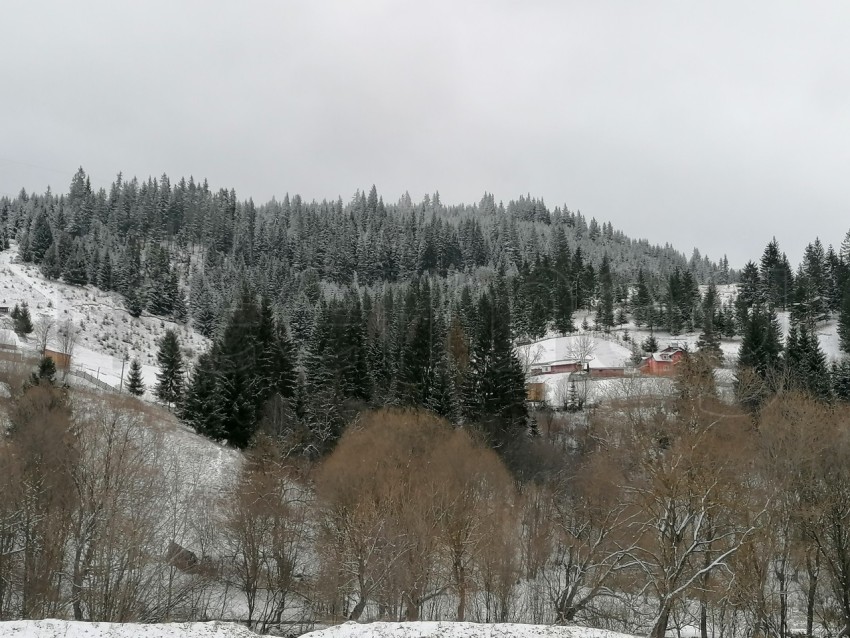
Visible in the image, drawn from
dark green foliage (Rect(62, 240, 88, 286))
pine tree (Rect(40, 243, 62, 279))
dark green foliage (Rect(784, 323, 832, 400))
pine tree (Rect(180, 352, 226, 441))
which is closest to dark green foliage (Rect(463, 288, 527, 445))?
pine tree (Rect(180, 352, 226, 441))

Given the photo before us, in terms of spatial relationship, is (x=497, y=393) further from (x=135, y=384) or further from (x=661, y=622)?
(x=135, y=384)

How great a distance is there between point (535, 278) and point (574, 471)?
201ft

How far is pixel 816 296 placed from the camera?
83500 mm

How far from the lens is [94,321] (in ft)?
277

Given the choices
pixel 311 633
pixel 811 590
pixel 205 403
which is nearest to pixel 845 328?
pixel 811 590

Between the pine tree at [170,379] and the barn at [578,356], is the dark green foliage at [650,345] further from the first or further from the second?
the pine tree at [170,379]

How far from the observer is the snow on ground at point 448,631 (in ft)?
49.5

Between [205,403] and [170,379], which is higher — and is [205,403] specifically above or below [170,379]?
below

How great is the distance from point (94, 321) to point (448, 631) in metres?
83.5

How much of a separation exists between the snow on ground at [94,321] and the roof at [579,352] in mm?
45200

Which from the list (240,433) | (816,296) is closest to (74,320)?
(240,433)

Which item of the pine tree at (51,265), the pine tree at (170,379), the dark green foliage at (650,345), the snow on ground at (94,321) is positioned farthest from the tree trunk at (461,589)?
the pine tree at (51,265)

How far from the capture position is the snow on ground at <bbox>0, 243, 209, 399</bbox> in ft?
236

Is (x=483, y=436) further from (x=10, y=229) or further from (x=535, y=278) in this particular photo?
(x=10, y=229)
